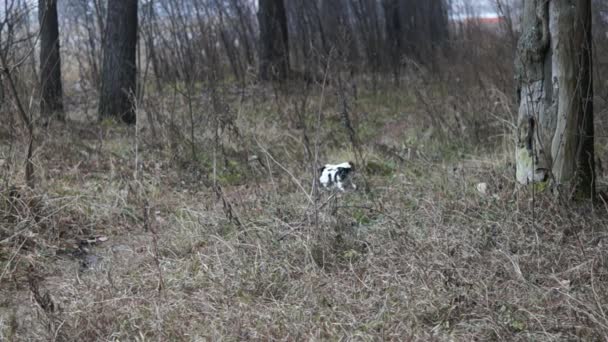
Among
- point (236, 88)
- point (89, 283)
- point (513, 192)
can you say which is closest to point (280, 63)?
point (236, 88)

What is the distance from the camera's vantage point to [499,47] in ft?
32.4

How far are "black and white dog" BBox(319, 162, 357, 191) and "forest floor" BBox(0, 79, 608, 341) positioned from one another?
0.10 meters

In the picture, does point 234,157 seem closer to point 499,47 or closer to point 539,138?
point 539,138

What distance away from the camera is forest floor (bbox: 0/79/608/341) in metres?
3.19

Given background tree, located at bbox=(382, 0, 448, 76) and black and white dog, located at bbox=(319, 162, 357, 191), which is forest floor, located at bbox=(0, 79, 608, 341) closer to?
black and white dog, located at bbox=(319, 162, 357, 191)

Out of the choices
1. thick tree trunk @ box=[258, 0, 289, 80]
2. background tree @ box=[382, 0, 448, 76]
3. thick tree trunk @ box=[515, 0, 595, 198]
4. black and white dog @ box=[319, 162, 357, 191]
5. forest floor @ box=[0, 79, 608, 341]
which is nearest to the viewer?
forest floor @ box=[0, 79, 608, 341]

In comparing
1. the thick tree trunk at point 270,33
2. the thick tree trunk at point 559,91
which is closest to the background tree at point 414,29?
the thick tree trunk at point 270,33

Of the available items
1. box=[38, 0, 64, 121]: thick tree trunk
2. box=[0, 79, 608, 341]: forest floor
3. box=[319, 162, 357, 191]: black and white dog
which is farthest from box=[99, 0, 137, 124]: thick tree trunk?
box=[319, 162, 357, 191]: black and white dog

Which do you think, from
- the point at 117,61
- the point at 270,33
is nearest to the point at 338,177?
the point at 117,61

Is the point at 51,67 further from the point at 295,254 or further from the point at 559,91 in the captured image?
the point at 559,91

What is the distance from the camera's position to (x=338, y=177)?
567cm

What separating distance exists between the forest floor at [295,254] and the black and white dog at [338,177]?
3.9 inches

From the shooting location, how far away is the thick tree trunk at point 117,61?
30.7 feet

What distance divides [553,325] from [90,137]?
6.09m
